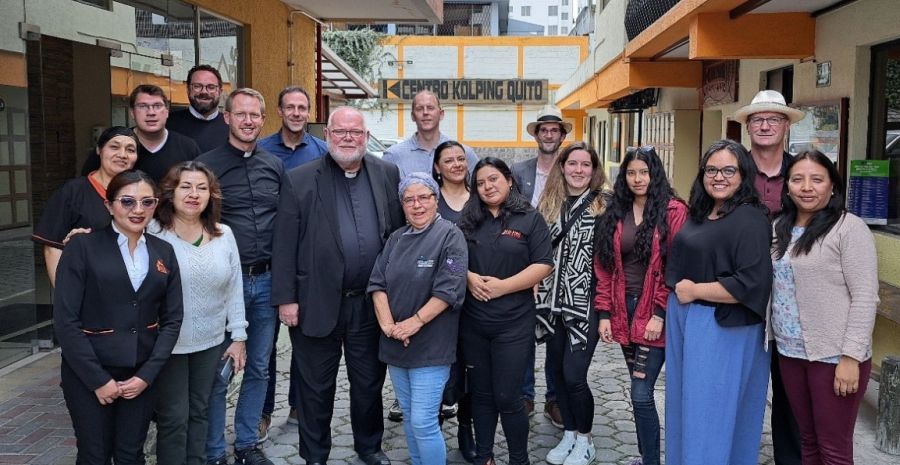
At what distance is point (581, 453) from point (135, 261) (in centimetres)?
267

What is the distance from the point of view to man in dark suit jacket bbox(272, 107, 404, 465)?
13.7 feet

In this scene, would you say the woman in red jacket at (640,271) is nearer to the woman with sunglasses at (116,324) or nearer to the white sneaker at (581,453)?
the white sneaker at (581,453)

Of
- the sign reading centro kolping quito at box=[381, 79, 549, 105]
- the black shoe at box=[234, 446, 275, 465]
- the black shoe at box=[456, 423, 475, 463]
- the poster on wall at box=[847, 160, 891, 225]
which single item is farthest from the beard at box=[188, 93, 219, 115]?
the sign reading centro kolping quito at box=[381, 79, 549, 105]

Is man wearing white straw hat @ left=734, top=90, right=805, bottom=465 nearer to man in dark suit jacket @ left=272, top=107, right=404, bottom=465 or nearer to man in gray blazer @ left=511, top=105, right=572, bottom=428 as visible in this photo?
man in gray blazer @ left=511, top=105, right=572, bottom=428

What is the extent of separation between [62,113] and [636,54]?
6735 mm

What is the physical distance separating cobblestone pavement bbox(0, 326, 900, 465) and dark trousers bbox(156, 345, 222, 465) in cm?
70

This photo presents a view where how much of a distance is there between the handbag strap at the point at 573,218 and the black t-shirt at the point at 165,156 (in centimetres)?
213

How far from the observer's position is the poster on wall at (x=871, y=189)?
20.2 feet

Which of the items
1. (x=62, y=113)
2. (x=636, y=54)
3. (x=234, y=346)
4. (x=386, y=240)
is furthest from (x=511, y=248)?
(x=636, y=54)

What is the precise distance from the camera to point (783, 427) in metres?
4.04

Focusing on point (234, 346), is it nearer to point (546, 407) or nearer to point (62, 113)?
point (546, 407)

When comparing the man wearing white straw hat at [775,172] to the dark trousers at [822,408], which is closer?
the dark trousers at [822,408]

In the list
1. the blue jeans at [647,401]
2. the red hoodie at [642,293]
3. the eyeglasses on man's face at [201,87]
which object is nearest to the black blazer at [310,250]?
the eyeglasses on man's face at [201,87]

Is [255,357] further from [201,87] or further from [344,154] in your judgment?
[201,87]
